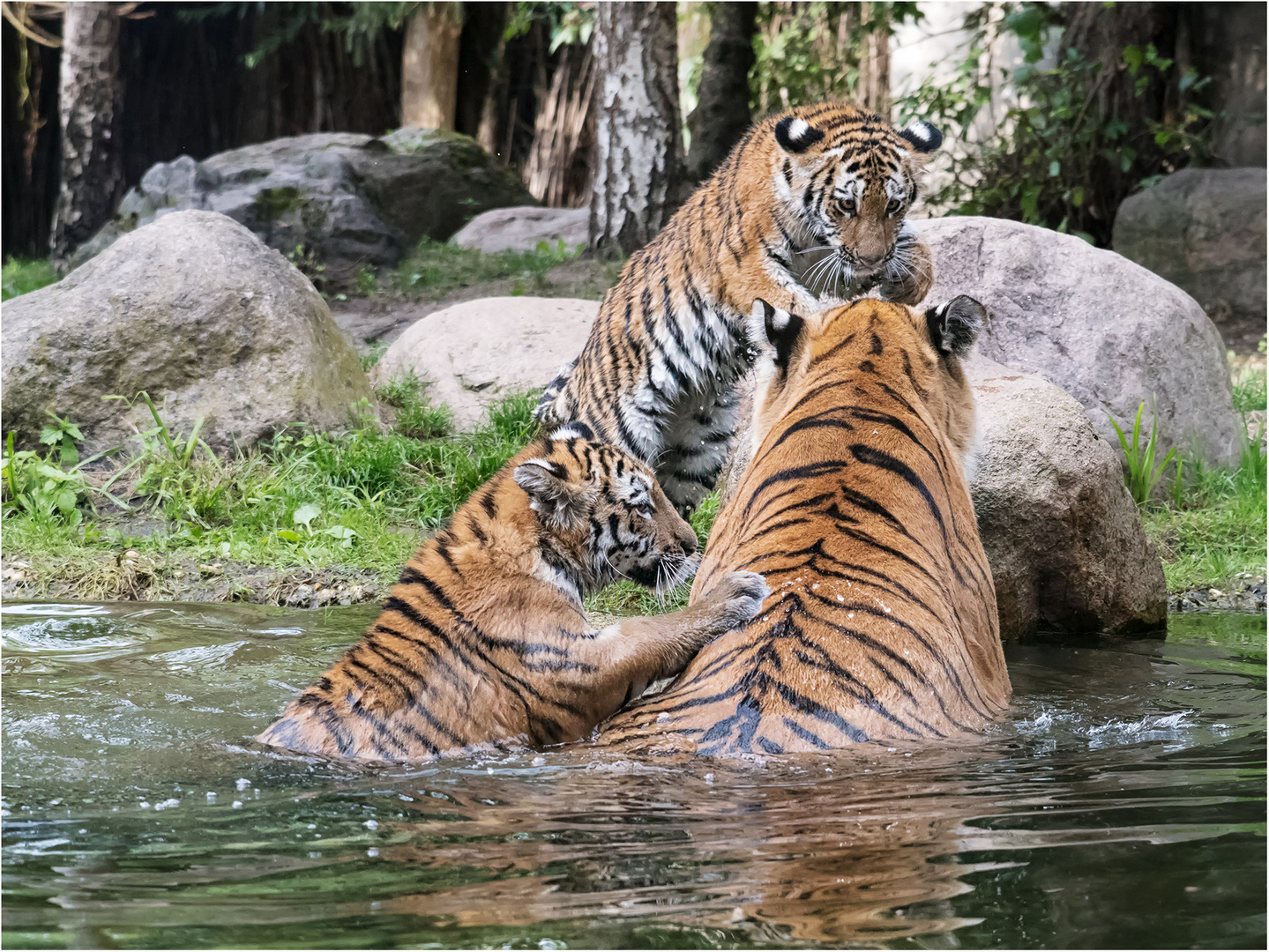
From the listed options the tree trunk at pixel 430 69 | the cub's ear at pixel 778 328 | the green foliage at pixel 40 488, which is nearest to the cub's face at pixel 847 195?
the cub's ear at pixel 778 328

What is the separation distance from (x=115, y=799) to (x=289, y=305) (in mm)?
4977

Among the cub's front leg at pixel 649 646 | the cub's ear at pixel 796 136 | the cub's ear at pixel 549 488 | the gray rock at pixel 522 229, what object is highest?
the gray rock at pixel 522 229

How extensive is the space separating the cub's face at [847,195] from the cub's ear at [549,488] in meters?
2.39

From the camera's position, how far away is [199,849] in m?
2.51

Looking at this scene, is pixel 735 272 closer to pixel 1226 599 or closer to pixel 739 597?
pixel 1226 599

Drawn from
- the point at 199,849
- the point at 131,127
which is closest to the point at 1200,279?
the point at 199,849

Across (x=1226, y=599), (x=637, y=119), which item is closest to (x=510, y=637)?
(x=1226, y=599)

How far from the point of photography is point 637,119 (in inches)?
401

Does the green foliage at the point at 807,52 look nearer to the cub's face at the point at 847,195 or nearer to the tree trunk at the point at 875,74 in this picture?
the tree trunk at the point at 875,74

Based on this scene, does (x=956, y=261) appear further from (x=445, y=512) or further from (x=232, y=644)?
(x=232, y=644)

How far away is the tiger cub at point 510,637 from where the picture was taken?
11.4 feet

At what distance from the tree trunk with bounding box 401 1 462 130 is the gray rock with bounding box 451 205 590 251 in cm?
245

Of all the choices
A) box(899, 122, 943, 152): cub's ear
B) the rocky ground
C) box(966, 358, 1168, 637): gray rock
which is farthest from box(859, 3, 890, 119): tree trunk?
the rocky ground

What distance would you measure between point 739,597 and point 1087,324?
4.46 meters
